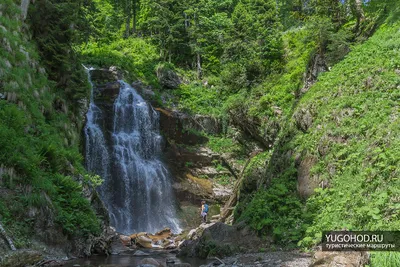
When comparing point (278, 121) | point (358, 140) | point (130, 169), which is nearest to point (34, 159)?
point (358, 140)

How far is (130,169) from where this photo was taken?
24.3 meters

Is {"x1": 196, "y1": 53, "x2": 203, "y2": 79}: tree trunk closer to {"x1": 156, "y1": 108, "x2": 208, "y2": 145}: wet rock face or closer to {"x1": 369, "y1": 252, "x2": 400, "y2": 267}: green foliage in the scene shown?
{"x1": 156, "y1": 108, "x2": 208, "y2": 145}: wet rock face

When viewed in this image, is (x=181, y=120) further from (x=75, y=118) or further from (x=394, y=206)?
(x=394, y=206)

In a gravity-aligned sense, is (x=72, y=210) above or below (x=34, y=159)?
below

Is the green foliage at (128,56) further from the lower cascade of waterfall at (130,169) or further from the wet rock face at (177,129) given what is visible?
the lower cascade of waterfall at (130,169)

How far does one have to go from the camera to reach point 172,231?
22516 mm

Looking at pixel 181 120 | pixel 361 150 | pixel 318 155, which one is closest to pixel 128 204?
pixel 181 120

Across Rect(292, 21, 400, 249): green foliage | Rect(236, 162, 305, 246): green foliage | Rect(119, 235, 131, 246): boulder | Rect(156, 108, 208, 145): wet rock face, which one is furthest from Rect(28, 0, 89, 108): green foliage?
Rect(292, 21, 400, 249): green foliage

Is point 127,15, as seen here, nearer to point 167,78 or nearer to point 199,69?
point 199,69

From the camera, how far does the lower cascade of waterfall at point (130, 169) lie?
22.7 metres

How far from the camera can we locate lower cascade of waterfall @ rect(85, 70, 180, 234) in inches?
894

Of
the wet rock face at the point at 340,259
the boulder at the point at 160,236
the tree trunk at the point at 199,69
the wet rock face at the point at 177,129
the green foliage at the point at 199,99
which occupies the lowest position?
the boulder at the point at 160,236

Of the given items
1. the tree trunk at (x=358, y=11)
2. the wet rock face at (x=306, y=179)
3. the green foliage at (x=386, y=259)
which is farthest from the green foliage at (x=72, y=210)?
the tree trunk at (x=358, y=11)

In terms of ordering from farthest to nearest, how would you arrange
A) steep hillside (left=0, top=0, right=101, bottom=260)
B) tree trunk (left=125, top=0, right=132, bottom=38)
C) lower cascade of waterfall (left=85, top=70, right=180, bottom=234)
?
tree trunk (left=125, top=0, right=132, bottom=38) < lower cascade of waterfall (left=85, top=70, right=180, bottom=234) < steep hillside (left=0, top=0, right=101, bottom=260)
